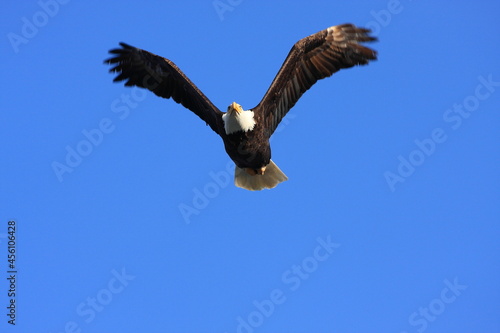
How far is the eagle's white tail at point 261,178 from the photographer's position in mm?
11125

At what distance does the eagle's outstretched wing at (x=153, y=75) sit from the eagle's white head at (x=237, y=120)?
809mm

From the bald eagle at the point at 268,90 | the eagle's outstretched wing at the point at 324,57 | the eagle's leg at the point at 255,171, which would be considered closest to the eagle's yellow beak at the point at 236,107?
the bald eagle at the point at 268,90

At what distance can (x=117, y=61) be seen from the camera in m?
10.7

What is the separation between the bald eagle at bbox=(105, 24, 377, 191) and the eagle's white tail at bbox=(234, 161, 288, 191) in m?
0.02

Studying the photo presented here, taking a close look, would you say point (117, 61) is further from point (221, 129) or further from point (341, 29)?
point (341, 29)

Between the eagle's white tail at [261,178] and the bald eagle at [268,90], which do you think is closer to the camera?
the bald eagle at [268,90]

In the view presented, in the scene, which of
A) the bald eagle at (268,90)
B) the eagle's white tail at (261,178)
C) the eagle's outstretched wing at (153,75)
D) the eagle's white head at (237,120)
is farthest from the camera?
the eagle's white tail at (261,178)

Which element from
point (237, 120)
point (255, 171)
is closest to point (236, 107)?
point (237, 120)

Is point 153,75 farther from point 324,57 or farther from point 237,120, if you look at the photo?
point 324,57

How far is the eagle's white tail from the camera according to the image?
438 inches

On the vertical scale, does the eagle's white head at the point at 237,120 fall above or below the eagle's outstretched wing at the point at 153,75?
below

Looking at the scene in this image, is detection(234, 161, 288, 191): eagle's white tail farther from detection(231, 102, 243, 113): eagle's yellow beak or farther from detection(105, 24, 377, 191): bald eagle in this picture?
detection(231, 102, 243, 113): eagle's yellow beak

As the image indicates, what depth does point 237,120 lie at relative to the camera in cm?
945

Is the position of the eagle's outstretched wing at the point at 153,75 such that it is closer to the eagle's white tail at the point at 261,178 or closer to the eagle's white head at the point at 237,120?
the eagle's white head at the point at 237,120
